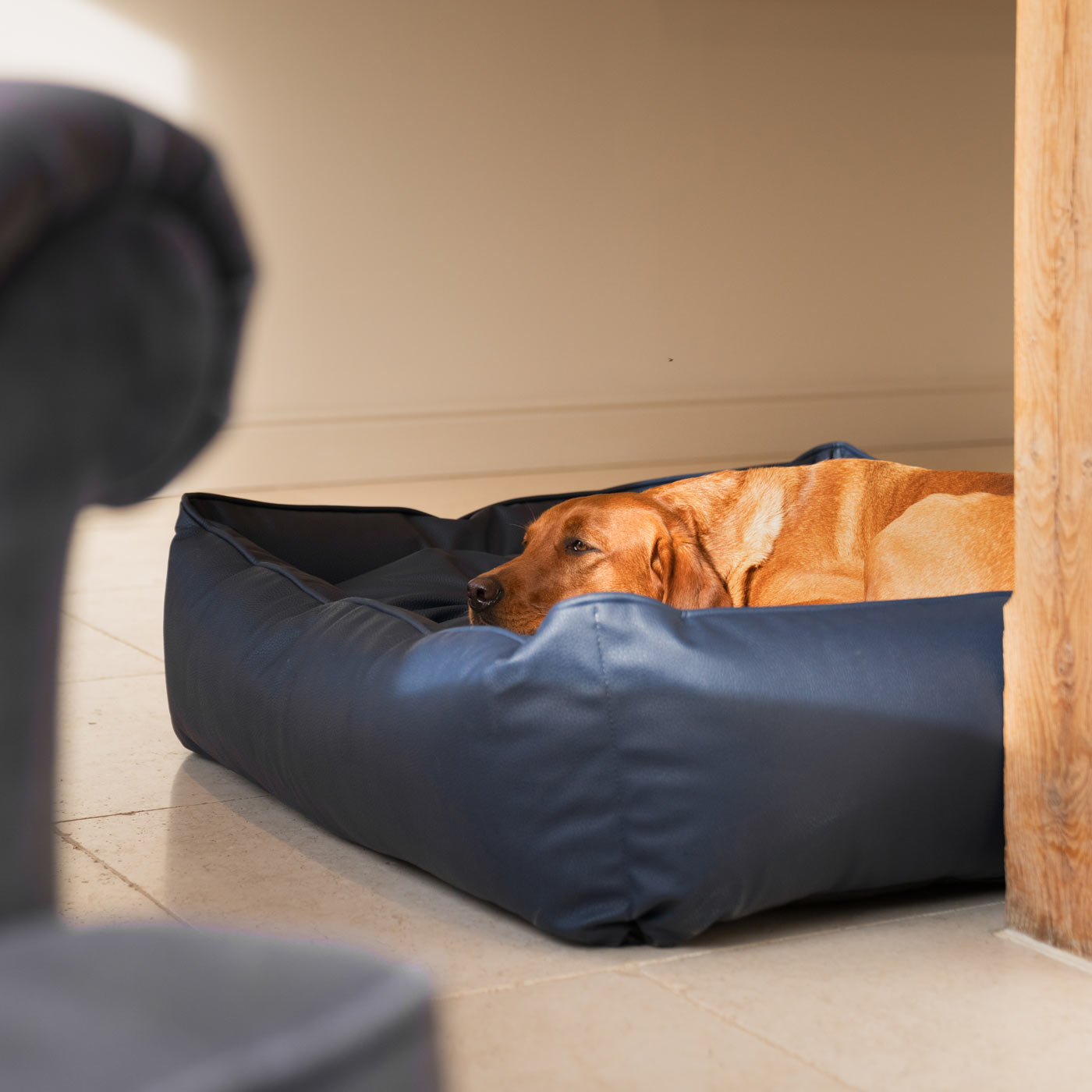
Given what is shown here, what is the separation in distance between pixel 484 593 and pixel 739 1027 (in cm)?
114

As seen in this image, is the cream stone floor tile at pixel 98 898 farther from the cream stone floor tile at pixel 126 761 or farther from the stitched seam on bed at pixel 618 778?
the stitched seam on bed at pixel 618 778

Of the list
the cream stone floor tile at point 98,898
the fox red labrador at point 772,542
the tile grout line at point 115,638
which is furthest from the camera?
the tile grout line at point 115,638

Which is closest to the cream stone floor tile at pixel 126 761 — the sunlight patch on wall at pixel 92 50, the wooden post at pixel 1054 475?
the wooden post at pixel 1054 475

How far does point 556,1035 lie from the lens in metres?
1.65

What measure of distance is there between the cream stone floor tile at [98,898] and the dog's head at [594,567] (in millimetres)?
838

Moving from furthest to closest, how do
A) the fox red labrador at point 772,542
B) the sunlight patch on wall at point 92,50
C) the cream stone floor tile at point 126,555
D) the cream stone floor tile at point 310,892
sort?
1. the sunlight patch on wall at point 92,50
2. the cream stone floor tile at point 126,555
3. the fox red labrador at point 772,542
4. the cream stone floor tile at point 310,892

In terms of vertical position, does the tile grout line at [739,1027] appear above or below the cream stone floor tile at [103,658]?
above

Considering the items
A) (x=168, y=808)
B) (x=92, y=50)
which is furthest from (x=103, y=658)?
(x=92, y=50)

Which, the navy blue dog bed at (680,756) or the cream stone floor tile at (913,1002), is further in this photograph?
the navy blue dog bed at (680,756)

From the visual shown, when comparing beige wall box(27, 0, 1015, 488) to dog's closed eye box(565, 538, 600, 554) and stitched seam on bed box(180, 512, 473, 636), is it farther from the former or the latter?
dog's closed eye box(565, 538, 600, 554)

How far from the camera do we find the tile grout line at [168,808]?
101 inches

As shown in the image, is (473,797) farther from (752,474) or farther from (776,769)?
(752,474)

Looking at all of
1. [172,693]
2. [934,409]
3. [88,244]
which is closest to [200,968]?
[88,244]

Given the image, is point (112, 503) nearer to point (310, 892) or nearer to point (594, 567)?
point (310, 892)
